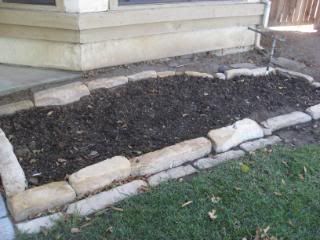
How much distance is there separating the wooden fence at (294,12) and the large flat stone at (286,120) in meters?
3.41

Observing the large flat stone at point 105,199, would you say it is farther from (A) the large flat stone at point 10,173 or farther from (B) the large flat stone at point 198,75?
(B) the large flat stone at point 198,75

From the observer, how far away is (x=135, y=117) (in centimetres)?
316

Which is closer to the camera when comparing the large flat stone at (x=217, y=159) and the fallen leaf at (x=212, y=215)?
the fallen leaf at (x=212, y=215)

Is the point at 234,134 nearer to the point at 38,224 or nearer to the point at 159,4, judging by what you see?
the point at 38,224

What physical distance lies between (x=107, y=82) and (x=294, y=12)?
14.0 ft

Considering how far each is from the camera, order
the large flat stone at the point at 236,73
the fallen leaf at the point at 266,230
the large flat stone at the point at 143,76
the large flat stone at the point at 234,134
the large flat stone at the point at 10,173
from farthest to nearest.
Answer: the large flat stone at the point at 236,73
the large flat stone at the point at 143,76
the large flat stone at the point at 234,134
the large flat stone at the point at 10,173
the fallen leaf at the point at 266,230

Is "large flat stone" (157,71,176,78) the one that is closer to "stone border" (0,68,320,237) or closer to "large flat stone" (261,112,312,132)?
"stone border" (0,68,320,237)

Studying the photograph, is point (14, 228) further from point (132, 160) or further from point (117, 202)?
point (132, 160)

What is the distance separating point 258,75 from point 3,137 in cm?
258

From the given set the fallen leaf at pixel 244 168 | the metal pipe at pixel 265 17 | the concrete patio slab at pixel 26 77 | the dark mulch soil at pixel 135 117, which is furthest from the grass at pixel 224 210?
the metal pipe at pixel 265 17

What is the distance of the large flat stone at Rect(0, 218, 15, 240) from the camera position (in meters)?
2.08

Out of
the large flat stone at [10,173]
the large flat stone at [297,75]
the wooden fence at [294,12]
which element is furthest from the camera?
the wooden fence at [294,12]

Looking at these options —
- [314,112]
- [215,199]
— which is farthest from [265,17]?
[215,199]

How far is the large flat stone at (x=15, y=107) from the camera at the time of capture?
309cm
